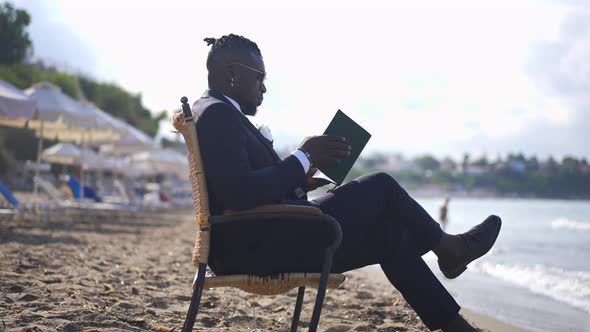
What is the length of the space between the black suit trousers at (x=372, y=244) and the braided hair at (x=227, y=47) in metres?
0.73

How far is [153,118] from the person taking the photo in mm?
76562

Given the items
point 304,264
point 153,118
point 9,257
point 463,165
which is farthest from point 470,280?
point 463,165

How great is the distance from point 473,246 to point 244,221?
3.14 ft

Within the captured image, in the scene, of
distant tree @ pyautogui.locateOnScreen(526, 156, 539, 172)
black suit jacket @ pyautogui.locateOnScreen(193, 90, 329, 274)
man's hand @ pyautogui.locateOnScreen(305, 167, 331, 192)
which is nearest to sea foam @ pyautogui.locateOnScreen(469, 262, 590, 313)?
man's hand @ pyautogui.locateOnScreen(305, 167, 331, 192)

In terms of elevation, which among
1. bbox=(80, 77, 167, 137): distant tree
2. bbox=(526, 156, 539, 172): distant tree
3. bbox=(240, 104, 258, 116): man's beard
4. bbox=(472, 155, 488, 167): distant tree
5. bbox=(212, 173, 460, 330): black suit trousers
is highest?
bbox=(472, 155, 488, 167): distant tree

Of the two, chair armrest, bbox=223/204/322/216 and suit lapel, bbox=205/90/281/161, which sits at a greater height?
suit lapel, bbox=205/90/281/161

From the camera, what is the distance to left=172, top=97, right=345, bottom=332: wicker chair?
7.64ft

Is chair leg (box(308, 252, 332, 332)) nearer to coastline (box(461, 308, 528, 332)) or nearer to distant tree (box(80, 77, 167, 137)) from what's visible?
coastline (box(461, 308, 528, 332))

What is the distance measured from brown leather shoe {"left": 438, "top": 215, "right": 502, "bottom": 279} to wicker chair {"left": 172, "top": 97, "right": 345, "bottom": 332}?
0.47m

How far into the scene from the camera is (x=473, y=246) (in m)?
2.52

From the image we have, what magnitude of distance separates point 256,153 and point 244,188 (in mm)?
239

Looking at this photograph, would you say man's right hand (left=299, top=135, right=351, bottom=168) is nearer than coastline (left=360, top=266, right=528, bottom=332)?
Yes

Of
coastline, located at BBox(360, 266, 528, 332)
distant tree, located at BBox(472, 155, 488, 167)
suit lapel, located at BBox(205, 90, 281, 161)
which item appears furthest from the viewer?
distant tree, located at BBox(472, 155, 488, 167)

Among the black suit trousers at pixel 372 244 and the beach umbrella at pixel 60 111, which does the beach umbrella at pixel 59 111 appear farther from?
the black suit trousers at pixel 372 244
